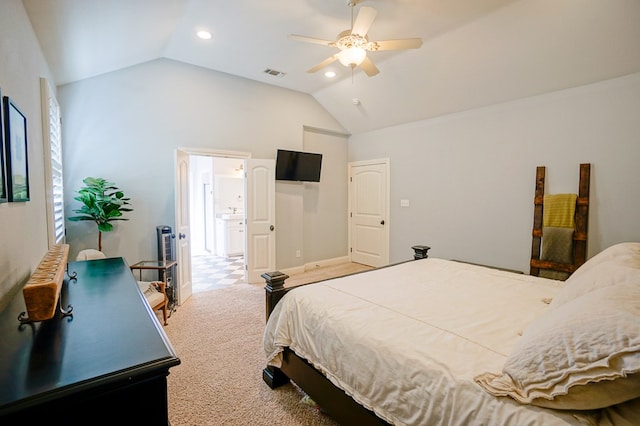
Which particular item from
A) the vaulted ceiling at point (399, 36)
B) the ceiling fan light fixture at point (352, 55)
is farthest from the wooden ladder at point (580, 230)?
the ceiling fan light fixture at point (352, 55)

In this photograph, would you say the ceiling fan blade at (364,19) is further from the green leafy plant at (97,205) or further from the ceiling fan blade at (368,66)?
the green leafy plant at (97,205)

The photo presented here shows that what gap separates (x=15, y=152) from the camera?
5.09 feet

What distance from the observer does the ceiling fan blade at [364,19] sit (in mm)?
2233

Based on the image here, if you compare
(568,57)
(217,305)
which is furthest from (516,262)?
(217,305)

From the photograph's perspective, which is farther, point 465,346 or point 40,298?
point 465,346

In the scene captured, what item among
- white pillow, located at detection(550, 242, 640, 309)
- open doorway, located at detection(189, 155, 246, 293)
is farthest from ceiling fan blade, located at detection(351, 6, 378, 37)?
open doorway, located at detection(189, 155, 246, 293)

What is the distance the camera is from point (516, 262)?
3992 mm

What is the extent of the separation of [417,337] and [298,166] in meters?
4.20

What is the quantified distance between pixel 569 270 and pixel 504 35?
277 centimetres

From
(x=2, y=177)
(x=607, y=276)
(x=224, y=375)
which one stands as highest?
(x=2, y=177)

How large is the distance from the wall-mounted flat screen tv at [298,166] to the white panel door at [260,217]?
194mm

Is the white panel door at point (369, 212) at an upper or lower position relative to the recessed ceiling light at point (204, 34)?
lower

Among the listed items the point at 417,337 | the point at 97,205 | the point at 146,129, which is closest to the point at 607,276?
the point at 417,337

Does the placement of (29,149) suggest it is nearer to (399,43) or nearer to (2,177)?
(2,177)
